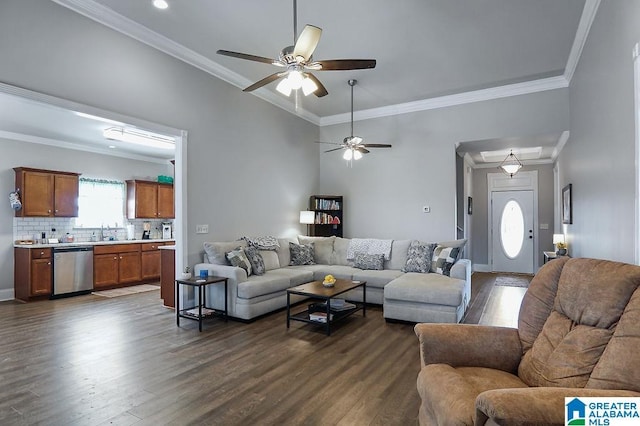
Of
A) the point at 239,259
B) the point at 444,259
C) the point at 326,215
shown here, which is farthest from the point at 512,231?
the point at 239,259

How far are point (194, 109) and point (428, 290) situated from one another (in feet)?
12.4

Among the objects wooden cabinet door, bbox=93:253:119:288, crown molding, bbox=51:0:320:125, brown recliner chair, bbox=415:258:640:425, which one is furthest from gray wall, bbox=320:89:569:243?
wooden cabinet door, bbox=93:253:119:288

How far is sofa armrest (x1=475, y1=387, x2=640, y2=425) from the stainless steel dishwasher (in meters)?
6.75

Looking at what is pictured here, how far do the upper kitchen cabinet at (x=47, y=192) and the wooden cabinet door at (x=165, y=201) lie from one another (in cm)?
163

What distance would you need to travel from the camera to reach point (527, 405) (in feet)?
3.88

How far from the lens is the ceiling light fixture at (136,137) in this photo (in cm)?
578

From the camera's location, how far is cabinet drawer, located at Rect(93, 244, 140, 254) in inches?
252

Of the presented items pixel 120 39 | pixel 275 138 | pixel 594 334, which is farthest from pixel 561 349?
pixel 275 138

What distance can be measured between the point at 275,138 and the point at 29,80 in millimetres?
3512

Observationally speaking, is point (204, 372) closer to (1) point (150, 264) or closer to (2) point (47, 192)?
(1) point (150, 264)

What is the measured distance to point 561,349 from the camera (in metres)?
1.67

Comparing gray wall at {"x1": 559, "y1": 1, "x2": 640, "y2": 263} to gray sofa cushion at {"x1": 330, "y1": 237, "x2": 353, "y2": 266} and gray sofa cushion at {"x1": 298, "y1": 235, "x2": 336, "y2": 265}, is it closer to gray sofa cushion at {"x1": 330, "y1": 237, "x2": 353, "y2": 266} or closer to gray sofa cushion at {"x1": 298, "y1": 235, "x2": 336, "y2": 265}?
gray sofa cushion at {"x1": 330, "y1": 237, "x2": 353, "y2": 266}

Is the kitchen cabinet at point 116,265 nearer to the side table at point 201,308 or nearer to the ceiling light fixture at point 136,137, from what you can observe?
the ceiling light fixture at point 136,137

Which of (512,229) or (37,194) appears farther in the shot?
(512,229)
